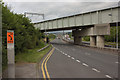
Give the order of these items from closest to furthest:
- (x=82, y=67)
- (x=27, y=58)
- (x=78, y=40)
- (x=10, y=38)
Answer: (x=10, y=38) → (x=82, y=67) → (x=27, y=58) → (x=78, y=40)

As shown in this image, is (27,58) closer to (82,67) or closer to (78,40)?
(82,67)

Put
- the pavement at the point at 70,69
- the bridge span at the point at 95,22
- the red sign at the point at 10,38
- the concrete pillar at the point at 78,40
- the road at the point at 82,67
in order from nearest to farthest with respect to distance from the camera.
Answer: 1. the red sign at the point at 10,38
2. the pavement at the point at 70,69
3. the road at the point at 82,67
4. the bridge span at the point at 95,22
5. the concrete pillar at the point at 78,40

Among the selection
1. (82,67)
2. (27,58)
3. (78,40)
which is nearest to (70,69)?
(82,67)

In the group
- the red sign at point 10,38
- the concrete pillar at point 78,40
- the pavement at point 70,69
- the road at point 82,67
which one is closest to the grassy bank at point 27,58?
the pavement at point 70,69

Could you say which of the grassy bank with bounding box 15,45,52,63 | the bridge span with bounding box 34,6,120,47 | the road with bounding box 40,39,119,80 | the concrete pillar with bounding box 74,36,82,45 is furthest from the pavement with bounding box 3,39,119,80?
the concrete pillar with bounding box 74,36,82,45

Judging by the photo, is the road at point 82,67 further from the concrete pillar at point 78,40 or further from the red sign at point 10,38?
the concrete pillar at point 78,40

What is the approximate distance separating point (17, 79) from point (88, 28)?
40469 millimetres

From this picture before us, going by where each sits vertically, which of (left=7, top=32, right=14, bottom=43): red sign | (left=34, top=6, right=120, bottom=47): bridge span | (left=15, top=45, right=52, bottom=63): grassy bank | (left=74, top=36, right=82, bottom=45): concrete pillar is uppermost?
(left=34, top=6, right=120, bottom=47): bridge span

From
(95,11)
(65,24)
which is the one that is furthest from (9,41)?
(65,24)

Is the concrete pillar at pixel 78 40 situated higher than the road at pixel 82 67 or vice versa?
the concrete pillar at pixel 78 40

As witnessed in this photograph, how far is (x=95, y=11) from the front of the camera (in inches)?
1619

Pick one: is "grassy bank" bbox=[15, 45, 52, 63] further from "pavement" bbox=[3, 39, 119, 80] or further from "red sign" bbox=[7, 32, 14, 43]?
"red sign" bbox=[7, 32, 14, 43]

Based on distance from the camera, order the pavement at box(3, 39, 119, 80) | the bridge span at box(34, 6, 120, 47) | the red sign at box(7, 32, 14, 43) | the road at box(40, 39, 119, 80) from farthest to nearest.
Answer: the bridge span at box(34, 6, 120, 47)
the road at box(40, 39, 119, 80)
the pavement at box(3, 39, 119, 80)
the red sign at box(7, 32, 14, 43)

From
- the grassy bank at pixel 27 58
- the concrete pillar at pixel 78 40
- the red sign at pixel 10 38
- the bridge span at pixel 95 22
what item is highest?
the bridge span at pixel 95 22
